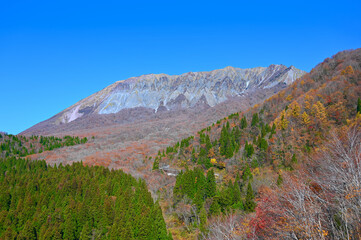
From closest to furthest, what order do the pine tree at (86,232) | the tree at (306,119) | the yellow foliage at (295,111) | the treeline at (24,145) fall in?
1. the pine tree at (86,232)
2. the tree at (306,119)
3. the yellow foliage at (295,111)
4. the treeline at (24,145)

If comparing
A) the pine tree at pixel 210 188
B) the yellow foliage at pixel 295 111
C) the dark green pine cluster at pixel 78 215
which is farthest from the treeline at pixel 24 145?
the yellow foliage at pixel 295 111

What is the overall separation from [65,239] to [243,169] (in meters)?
41.0

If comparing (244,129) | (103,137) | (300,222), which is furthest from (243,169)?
(103,137)

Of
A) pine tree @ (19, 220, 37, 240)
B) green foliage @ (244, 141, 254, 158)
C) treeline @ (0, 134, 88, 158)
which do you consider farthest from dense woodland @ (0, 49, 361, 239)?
treeline @ (0, 134, 88, 158)

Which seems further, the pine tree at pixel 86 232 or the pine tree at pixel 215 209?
the pine tree at pixel 215 209

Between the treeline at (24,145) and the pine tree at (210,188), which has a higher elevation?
the treeline at (24,145)

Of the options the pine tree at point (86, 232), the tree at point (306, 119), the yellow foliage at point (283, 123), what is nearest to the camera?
the pine tree at point (86, 232)

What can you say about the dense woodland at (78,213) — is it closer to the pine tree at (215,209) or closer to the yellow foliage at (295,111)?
the pine tree at (215,209)

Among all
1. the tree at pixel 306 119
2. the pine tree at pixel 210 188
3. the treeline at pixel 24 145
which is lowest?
the pine tree at pixel 210 188

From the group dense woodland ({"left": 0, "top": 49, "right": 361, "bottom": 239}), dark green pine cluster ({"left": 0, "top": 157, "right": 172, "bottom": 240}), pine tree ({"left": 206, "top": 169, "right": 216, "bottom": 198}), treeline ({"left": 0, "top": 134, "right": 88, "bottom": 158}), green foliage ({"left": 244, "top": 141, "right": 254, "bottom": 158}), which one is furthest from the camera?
treeline ({"left": 0, "top": 134, "right": 88, "bottom": 158})

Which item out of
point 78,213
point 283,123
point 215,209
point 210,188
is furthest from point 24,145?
point 283,123

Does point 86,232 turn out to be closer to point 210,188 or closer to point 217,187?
point 210,188

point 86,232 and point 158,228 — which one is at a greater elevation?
point 86,232

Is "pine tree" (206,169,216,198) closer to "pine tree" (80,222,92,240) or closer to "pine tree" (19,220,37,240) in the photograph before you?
"pine tree" (80,222,92,240)
